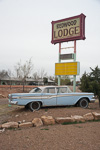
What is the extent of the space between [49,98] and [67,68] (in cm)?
749

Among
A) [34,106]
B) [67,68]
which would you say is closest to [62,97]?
[34,106]

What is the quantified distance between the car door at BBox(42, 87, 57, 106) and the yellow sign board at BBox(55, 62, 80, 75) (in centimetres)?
687

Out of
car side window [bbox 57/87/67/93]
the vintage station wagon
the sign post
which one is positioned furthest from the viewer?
the sign post

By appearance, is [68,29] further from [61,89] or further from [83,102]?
[83,102]

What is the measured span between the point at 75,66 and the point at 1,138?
458 inches

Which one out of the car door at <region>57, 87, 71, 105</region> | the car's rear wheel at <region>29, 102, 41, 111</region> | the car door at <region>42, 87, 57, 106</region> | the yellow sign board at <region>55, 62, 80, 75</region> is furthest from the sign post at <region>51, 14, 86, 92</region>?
the car's rear wheel at <region>29, 102, 41, 111</region>

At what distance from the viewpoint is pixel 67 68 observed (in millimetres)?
15688

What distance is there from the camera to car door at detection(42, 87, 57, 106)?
8.60 m

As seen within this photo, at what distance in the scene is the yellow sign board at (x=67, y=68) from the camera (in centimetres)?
1520

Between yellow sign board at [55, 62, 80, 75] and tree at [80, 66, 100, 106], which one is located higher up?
yellow sign board at [55, 62, 80, 75]

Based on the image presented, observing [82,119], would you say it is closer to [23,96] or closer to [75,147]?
[75,147]

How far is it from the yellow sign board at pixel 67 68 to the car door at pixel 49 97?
687 cm

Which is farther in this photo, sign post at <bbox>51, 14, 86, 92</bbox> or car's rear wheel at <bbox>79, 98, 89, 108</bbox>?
sign post at <bbox>51, 14, 86, 92</bbox>

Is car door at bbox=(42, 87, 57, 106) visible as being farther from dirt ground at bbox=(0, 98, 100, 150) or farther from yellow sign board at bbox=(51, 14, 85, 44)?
yellow sign board at bbox=(51, 14, 85, 44)
